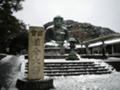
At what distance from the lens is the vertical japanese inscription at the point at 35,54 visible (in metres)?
8.72

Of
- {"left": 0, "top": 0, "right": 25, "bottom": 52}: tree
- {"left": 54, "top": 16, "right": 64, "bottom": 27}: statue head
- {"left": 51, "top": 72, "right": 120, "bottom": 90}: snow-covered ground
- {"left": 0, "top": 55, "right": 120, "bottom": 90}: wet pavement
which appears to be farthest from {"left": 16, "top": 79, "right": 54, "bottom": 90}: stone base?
{"left": 54, "top": 16, "right": 64, "bottom": 27}: statue head

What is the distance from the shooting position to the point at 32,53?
8.81 m

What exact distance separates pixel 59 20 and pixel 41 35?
19568mm

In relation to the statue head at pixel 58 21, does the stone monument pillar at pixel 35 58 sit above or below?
below

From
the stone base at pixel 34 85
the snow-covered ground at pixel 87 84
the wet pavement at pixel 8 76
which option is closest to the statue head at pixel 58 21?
the wet pavement at pixel 8 76

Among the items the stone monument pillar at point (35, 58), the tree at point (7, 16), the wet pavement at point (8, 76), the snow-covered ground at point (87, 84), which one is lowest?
the snow-covered ground at point (87, 84)

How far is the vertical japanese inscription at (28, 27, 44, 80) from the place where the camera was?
343 inches

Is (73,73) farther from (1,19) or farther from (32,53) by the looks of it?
(1,19)

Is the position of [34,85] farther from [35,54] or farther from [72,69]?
[72,69]

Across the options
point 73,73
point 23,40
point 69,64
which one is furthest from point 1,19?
point 23,40

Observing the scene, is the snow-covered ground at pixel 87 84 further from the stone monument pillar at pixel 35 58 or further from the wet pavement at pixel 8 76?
the wet pavement at pixel 8 76

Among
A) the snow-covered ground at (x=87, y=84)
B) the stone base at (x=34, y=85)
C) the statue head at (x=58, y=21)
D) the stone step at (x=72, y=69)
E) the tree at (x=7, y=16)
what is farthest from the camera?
the statue head at (x=58, y=21)

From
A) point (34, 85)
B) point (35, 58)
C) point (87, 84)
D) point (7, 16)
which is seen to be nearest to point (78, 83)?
point (87, 84)

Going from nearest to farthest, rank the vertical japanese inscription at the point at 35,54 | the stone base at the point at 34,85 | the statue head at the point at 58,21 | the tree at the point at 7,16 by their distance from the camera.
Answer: the stone base at the point at 34,85 → the vertical japanese inscription at the point at 35,54 → the tree at the point at 7,16 → the statue head at the point at 58,21
